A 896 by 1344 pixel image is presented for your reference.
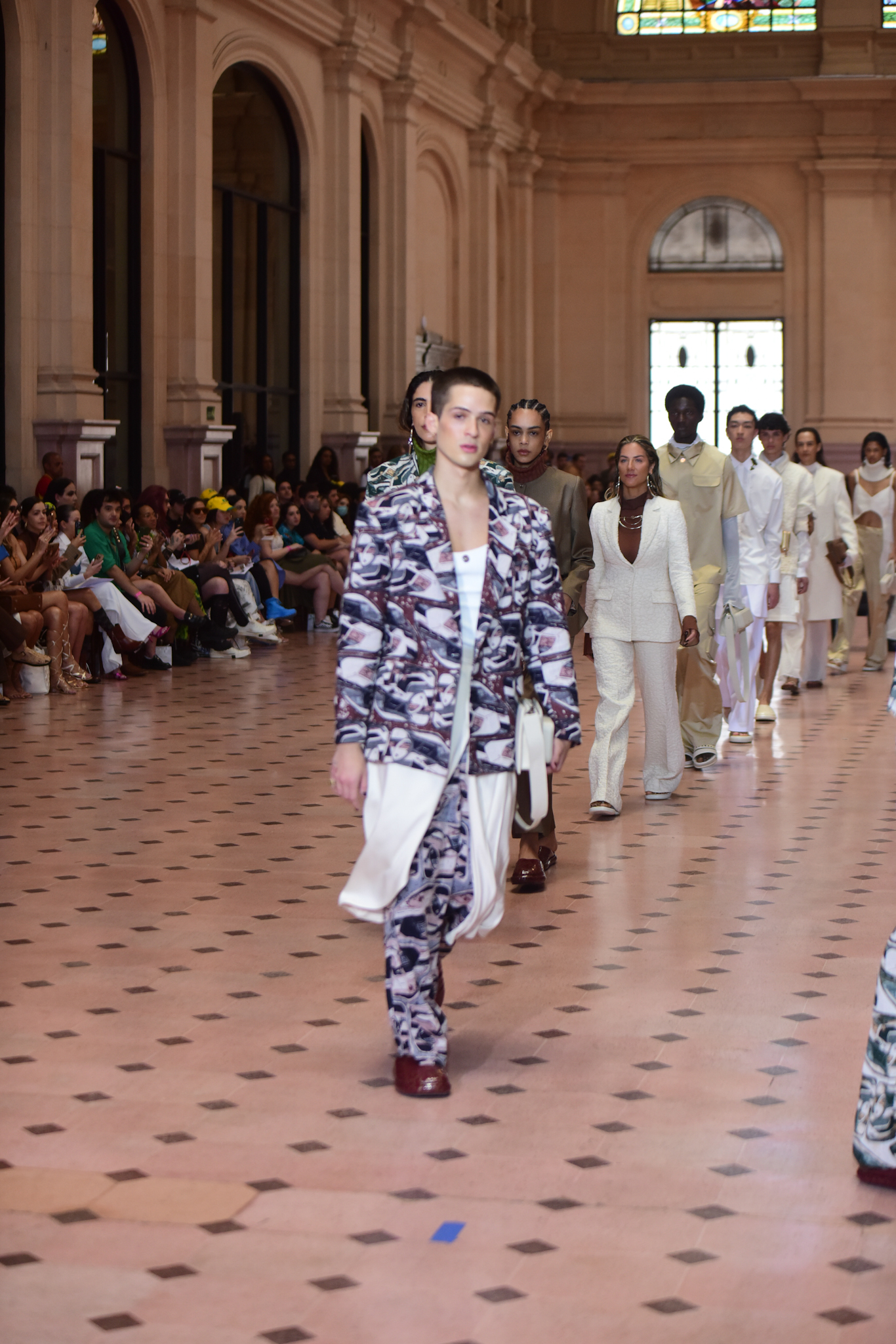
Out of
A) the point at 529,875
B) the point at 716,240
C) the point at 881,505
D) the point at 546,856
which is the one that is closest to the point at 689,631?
the point at 546,856

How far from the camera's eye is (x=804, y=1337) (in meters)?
3.25

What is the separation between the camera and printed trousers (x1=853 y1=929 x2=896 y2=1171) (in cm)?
385

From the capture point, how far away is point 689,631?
319 inches

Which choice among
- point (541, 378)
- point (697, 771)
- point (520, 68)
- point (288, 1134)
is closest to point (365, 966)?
point (288, 1134)

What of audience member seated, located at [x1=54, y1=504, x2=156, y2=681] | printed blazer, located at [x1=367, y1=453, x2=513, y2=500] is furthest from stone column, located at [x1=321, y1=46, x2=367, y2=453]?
printed blazer, located at [x1=367, y1=453, x2=513, y2=500]

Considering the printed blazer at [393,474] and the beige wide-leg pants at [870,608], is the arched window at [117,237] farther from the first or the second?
the printed blazer at [393,474]

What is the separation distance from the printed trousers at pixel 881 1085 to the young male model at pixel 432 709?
3.12 feet

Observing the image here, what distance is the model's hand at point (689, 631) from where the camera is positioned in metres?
8.08

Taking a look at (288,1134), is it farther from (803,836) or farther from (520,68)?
(520,68)

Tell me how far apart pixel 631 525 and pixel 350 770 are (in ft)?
13.5

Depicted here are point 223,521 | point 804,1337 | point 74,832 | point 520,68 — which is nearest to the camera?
point 804,1337

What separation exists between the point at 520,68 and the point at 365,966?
73.9ft

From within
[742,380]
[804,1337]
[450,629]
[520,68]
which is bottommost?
[804,1337]

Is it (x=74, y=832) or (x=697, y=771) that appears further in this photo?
(x=697, y=771)
